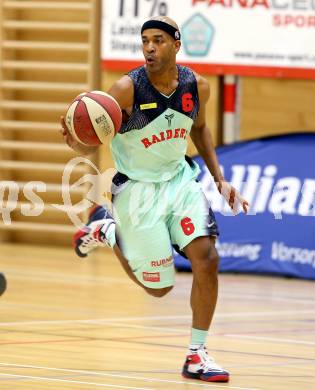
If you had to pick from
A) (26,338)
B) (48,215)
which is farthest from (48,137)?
(26,338)

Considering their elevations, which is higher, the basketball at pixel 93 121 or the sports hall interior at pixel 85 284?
the basketball at pixel 93 121

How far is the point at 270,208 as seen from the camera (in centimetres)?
1191

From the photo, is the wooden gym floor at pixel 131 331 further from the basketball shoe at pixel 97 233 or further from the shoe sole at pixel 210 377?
the basketball shoe at pixel 97 233

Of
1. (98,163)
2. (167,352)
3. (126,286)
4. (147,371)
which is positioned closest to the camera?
(147,371)

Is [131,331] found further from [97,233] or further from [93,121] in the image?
[93,121]

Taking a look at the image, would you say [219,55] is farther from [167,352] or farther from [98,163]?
[167,352]

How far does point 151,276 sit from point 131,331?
5.13 ft

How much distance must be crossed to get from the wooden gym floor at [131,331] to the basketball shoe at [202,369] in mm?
61

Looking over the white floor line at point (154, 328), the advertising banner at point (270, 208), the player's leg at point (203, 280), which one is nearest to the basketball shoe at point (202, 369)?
the player's leg at point (203, 280)

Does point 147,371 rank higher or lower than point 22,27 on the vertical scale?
lower

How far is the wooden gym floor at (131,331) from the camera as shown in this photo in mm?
6344

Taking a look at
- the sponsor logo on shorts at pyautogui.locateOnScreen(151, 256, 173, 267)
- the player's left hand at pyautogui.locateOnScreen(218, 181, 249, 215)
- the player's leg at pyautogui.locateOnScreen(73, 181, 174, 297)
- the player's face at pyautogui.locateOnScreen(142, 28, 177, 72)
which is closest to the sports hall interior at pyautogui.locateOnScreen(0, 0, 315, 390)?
the player's leg at pyautogui.locateOnScreen(73, 181, 174, 297)

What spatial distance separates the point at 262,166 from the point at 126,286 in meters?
2.01

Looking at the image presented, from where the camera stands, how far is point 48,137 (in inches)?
581
